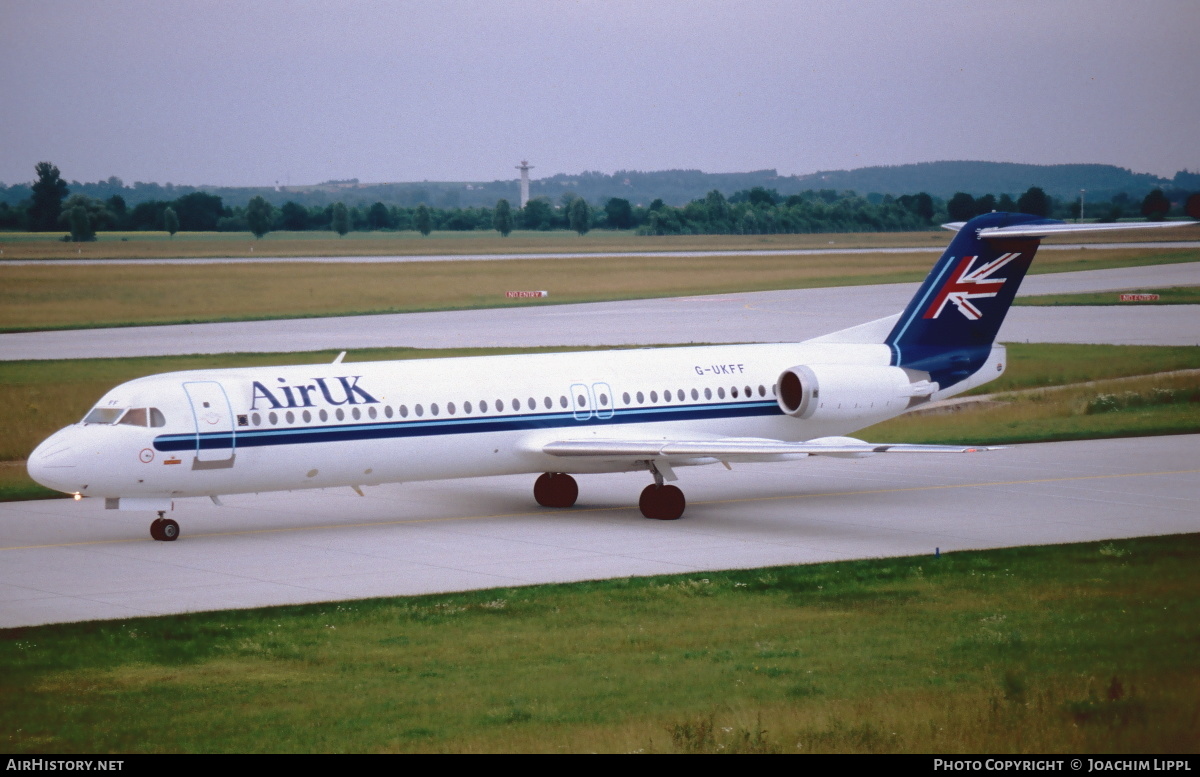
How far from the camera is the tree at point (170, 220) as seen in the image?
112 meters

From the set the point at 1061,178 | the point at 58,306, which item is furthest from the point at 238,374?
the point at 58,306

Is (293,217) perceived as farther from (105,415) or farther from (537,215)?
(105,415)

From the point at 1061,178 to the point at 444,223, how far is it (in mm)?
116478

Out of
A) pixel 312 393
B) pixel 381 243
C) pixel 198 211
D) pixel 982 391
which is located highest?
pixel 198 211

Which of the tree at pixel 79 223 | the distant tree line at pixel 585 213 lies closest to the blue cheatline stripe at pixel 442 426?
the distant tree line at pixel 585 213

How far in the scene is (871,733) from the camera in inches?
483

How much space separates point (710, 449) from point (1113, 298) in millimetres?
48114

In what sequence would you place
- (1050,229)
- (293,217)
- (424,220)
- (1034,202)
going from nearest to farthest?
1. (1050,229)
2. (1034,202)
3. (293,217)
4. (424,220)

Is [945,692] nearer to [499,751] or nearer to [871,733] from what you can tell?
[871,733]

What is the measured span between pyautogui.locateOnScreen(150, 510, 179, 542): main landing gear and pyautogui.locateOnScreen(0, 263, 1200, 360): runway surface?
27.5m

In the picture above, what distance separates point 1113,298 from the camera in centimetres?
6694

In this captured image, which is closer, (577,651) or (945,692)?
(945,692)

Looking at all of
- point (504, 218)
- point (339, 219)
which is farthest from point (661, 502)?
point (504, 218)

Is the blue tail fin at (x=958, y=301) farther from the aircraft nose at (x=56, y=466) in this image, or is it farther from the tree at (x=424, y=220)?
the tree at (x=424, y=220)
